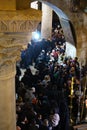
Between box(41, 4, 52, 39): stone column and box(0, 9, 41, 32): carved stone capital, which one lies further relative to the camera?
box(41, 4, 52, 39): stone column

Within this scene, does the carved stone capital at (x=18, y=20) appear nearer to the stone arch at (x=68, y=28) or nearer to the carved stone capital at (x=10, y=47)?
the carved stone capital at (x=10, y=47)

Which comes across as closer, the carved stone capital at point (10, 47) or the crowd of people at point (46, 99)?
the carved stone capital at point (10, 47)

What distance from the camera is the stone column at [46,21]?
684 inches

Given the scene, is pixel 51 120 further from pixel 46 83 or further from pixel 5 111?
pixel 5 111

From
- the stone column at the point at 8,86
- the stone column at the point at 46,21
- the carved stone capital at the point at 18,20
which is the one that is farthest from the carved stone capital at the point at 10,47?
the stone column at the point at 46,21

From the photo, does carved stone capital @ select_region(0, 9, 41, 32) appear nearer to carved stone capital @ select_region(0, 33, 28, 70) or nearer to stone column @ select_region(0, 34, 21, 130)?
carved stone capital @ select_region(0, 33, 28, 70)

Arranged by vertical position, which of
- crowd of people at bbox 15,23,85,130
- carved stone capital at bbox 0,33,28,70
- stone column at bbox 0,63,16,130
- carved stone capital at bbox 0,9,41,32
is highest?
carved stone capital at bbox 0,9,41,32

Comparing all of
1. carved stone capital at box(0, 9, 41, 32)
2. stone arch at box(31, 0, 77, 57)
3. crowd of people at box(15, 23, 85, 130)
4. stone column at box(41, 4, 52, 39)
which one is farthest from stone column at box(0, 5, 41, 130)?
stone column at box(41, 4, 52, 39)

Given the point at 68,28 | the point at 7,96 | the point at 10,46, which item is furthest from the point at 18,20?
the point at 68,28

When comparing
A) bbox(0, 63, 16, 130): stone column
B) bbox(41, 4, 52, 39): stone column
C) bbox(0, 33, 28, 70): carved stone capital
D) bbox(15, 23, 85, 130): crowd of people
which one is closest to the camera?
bbox(0, 33, 28, 70): carved stone capital

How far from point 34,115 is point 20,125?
1.29ft

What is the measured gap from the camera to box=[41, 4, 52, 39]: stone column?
17.4 metres

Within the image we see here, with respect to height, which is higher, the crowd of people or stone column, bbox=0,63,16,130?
stone column, bbox=0,63,16,130

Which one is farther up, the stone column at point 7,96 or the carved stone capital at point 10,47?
the carved stone capital at point 10,47
